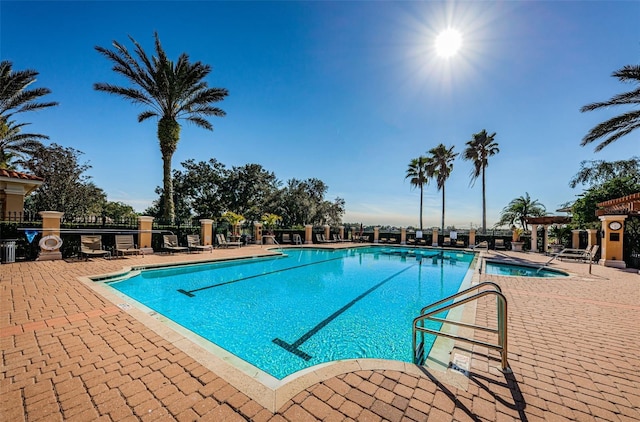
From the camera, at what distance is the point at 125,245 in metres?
10.8

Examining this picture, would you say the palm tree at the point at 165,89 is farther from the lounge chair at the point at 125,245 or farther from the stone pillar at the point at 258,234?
the stone pillar at the point at 258,234

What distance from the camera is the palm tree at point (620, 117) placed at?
9.20 meters

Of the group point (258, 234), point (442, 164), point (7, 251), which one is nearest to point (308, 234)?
point (258, 234)

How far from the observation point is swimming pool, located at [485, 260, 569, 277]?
10.9 meters

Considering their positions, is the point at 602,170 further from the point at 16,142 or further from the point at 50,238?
the point at 16,142

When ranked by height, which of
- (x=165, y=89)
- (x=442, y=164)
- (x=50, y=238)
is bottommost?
(x=50, y=238)

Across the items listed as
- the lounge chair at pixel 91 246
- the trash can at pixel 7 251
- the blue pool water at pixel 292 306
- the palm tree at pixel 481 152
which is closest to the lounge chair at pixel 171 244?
the lounge chair at pixel 91 246

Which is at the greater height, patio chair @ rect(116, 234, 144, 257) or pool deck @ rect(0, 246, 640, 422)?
patio chair @ rect(116, 234, 144, 257)

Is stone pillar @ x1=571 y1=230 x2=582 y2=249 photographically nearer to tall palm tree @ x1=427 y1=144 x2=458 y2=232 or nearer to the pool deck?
tall palm tree @ x1=427 y1=144 x2=458 y2=232

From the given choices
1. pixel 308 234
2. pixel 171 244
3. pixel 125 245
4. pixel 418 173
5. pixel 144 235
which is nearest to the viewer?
pixel 125 245

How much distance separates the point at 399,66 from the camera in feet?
34.7

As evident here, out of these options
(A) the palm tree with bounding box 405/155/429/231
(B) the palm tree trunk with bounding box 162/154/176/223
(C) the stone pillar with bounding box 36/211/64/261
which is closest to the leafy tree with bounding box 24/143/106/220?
(B) the palm tree trunk with bounding box 162/154/176/223

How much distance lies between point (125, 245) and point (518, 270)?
18.1 m

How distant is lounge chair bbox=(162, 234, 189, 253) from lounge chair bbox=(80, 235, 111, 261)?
2278mm
